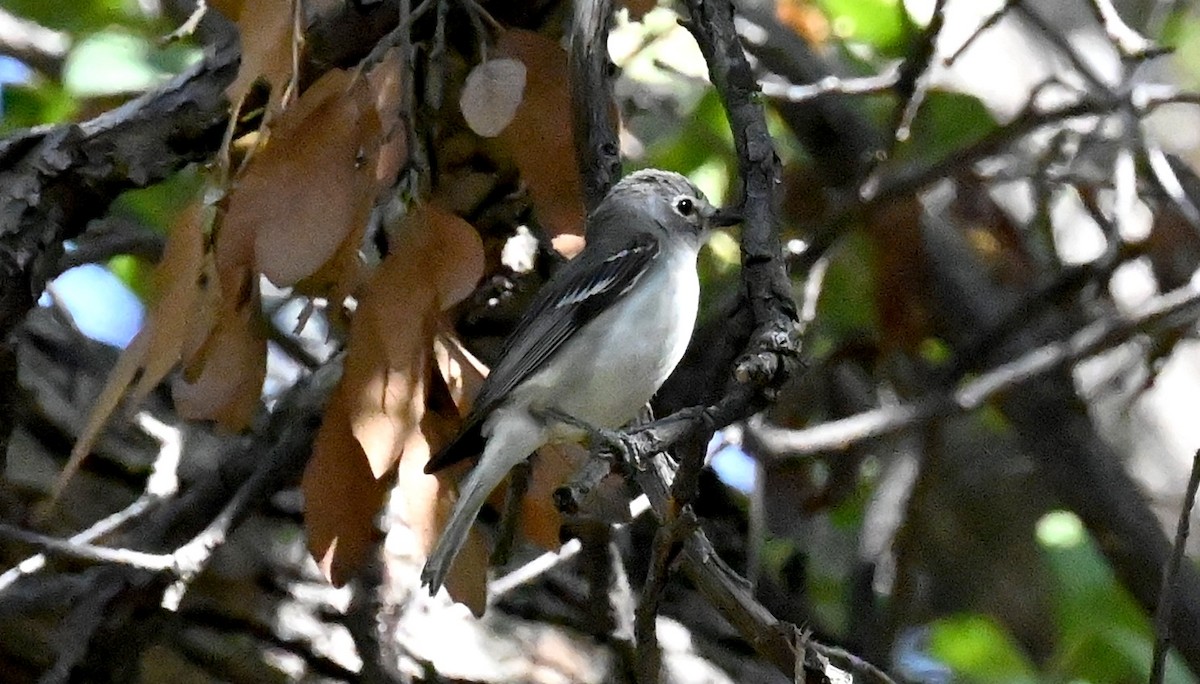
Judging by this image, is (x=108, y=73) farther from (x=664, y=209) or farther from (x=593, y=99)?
(x=593, y=99)

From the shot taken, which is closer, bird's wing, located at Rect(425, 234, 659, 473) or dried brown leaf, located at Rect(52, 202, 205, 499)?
dried brown leaf, located at Rect(52, 202, 205, 499)

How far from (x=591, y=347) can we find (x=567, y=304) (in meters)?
0.11

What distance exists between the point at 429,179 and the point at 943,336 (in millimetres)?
2289

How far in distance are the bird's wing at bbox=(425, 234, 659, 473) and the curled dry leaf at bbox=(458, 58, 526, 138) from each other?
59 cm

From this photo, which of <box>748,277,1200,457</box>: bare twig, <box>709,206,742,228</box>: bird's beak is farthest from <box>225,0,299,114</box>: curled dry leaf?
<box>748,277,1200,457</box>: bare twig

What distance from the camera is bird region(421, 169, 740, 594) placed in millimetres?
2697

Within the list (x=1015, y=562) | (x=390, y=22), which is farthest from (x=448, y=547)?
(x=1015, y=562)

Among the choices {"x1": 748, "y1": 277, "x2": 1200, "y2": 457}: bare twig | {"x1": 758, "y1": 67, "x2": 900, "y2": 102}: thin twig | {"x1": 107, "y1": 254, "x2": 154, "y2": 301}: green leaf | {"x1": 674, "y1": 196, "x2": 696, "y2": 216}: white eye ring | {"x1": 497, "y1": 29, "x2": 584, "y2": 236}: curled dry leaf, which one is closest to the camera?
{"x1": 497, "y1": 29, "x2": 584, "y2": 236}: curled dry leaf

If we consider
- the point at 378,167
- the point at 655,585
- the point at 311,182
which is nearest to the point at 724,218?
the point at 378,167

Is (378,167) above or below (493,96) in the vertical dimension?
below

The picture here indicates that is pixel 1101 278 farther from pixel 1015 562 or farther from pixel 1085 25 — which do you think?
pixel 1085 25

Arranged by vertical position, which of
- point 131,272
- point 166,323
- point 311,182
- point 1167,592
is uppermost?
point 131,272

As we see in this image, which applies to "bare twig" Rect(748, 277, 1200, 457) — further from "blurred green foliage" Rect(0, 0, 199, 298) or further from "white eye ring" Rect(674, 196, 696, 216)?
"blurred green foliage" Rect(0, 0, 199, 298)

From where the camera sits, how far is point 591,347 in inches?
112
